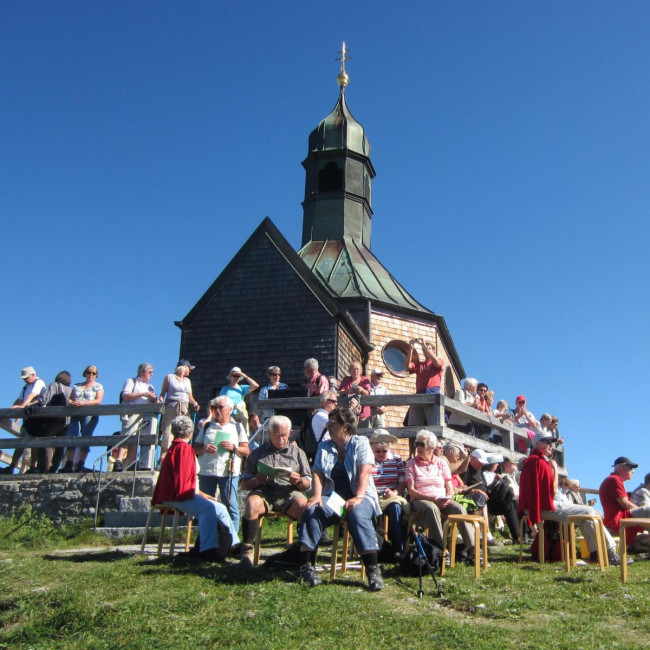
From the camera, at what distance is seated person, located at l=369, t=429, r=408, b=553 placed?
7988mm

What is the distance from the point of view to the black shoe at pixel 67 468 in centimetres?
1191

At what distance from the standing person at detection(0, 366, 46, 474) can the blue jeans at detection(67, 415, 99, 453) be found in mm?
504

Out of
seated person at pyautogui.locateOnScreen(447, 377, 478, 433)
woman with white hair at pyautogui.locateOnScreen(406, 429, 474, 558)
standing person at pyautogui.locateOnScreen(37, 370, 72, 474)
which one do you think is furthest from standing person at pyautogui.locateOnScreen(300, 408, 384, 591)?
standing person at pyautogui.locateOnScreen(37, 370, 72, 474)

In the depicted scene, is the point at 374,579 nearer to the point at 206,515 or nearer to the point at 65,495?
the point at 206,515

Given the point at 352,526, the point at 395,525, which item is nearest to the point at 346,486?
the point at 352,526

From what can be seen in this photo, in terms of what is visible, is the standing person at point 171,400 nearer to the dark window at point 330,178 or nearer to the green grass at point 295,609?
the green grass at point 295,609

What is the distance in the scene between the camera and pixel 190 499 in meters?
7.67

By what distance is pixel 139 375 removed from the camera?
504 inches

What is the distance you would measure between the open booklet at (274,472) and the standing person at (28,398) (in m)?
5.87

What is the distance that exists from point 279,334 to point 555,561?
1228 cm

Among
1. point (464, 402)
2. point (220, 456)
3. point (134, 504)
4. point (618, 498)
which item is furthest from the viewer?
point (464, 402)

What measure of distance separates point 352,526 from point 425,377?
637cm

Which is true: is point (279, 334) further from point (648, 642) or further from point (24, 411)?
point (648, 642)

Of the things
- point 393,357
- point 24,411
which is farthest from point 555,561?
point 393,357
